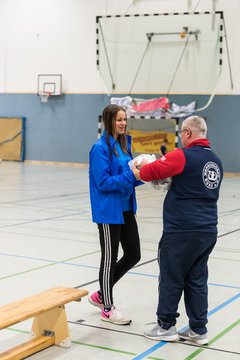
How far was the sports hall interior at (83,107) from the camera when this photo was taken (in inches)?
308

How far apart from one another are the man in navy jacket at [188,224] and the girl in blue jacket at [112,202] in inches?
13.8

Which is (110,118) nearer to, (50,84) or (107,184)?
(107,184)

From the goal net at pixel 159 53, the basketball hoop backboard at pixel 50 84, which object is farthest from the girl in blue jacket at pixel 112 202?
the basketball hoop backboard at pixel 50 84

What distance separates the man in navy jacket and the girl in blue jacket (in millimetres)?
351

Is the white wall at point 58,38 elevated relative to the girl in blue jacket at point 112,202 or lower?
elevated

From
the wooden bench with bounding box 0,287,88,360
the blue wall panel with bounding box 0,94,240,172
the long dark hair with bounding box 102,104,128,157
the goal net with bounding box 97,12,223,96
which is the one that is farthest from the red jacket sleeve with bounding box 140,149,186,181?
the blue wall panel with bounding box 0,94,240,172

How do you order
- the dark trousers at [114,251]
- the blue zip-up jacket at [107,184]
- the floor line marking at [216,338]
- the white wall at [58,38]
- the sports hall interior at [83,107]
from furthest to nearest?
the white wall at [58,38]
the sports hall interior at [83,107]
the dark trousers at [114,251]
the blue zip-up jacket at [107,184]
the floor line marking at [216,338]

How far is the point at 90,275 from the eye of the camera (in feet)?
22.1

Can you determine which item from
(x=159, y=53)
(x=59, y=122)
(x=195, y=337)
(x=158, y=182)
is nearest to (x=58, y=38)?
(x=59, y=122)

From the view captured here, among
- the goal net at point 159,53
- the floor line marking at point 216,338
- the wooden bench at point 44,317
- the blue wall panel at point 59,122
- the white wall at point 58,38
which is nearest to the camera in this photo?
the wooden bench at point 44,317

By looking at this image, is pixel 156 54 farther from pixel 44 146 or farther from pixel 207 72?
pixel 44 146

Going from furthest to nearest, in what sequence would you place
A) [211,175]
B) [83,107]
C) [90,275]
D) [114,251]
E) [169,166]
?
[83,107] → [90,275] → [114,251] → [211,175] → [169,166]

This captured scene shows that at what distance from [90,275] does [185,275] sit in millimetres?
2279

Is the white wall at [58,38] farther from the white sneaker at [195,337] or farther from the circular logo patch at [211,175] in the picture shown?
the white sneaker at [195,337]
